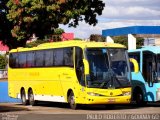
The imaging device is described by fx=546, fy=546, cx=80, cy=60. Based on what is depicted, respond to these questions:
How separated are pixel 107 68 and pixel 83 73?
1059mm

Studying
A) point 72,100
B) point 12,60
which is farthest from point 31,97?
point 72,100

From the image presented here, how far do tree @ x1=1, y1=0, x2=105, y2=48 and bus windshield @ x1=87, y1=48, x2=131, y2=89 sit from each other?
11565 mm

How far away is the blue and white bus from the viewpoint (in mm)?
25453

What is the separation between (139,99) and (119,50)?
360cm

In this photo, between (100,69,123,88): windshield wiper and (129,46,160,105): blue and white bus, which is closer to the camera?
(100,69,123,88): windshield wiper

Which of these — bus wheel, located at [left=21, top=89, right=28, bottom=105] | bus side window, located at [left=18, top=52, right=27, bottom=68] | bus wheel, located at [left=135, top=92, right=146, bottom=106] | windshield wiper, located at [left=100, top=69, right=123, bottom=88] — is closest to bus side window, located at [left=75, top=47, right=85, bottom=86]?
windshield wiper, located at [left=100, top=69, right=123, bottom=88]

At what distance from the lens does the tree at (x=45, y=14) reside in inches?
1387

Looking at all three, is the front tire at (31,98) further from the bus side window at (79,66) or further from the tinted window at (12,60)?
Result: the bus side window at (79,66)

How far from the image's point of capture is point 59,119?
18.5 metres

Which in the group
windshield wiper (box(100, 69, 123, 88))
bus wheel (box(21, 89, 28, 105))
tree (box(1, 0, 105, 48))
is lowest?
bus wheel (box(21, 89, 28, 105))

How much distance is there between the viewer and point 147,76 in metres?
26.1

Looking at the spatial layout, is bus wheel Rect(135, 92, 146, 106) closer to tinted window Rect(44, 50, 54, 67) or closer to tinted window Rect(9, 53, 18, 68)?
tinted window Rect(44, 50, 54, 67)

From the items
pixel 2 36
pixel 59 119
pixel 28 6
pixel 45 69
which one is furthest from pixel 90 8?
pixel 59 119

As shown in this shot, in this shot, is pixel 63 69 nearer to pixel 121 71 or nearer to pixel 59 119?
pixel 121 71
